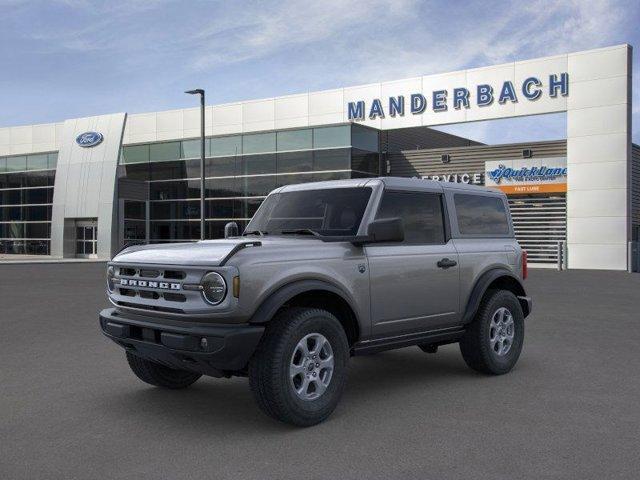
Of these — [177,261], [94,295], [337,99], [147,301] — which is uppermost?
[337,99]

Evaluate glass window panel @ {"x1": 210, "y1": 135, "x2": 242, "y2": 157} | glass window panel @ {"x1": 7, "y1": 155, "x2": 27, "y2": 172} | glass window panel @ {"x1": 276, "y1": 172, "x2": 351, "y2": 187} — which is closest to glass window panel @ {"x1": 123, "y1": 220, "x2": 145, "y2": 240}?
glass window panel @ {"x1": 210, "y1": 135, "x2": 242, "y2": 157}

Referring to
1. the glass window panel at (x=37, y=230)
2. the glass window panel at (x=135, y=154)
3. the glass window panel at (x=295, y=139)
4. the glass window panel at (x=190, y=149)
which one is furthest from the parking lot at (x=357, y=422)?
the glass window panel at (x=37, y=230)

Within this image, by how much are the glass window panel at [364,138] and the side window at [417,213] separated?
963 inches

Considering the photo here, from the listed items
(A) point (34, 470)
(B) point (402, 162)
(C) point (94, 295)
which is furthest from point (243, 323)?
(B) point (402, 162)

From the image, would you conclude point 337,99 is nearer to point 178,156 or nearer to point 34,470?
point 178,156

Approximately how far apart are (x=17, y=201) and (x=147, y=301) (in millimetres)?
41128

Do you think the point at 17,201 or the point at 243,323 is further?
the point at 17,201

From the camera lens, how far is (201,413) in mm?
5355

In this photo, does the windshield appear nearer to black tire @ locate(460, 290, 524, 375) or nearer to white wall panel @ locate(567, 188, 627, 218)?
black tire @ locate(460, 290, 524, 375)

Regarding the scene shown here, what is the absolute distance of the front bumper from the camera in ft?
15.1

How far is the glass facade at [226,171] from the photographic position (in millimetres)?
31172

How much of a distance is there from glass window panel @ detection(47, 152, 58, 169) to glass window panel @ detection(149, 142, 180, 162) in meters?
7.23

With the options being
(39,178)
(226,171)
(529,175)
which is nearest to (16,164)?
(39,178)

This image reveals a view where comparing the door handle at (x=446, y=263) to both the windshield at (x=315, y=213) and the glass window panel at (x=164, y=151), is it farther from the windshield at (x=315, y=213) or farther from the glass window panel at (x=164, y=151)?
the glass window panel at (x=164, y=151)
